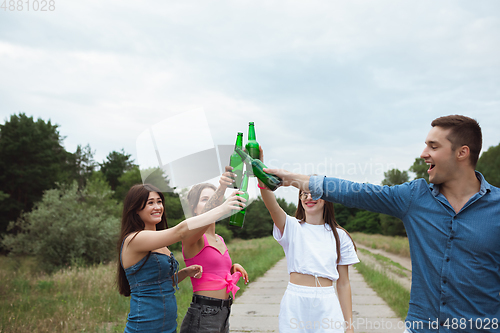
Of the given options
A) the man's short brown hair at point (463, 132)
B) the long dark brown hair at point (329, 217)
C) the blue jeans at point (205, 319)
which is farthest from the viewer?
the long dark brown hair at point (329, 217)

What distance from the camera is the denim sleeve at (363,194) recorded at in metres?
2.37

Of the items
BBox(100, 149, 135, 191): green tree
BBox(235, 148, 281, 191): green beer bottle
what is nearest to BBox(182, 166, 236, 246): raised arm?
BBox(235, 148, 281, 191): green beer bottle

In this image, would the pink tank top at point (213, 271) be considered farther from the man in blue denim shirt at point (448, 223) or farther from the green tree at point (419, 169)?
the green tree at point (419, 169)

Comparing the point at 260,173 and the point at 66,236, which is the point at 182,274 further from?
the point at 66,236

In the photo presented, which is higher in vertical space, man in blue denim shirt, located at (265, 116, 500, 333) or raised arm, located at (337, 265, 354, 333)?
man in blue denim shirt, located at (265, 116, 500, 333)

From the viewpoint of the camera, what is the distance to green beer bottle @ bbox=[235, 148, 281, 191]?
241 cm

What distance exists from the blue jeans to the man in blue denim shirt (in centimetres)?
141

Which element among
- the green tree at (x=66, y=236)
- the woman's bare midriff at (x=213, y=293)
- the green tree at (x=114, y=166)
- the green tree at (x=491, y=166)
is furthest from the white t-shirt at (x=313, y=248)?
the green tree at (x=114, y=166)

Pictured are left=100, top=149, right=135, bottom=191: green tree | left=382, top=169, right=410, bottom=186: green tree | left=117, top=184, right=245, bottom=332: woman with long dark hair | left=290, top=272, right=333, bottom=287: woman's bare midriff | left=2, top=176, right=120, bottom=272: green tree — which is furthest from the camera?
left=382, top=169, right=410, bottom=186: green tree

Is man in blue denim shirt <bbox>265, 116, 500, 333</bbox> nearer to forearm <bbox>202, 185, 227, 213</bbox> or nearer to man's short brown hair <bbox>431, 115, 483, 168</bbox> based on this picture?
man's short brown hair <bbox>431, 115, 483, 168</bbox>

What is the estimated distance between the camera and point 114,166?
60969 mm

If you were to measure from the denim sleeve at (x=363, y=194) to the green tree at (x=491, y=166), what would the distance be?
51624 millimetres

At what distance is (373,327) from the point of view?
21.5 ft

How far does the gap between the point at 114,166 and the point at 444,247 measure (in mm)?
63801
